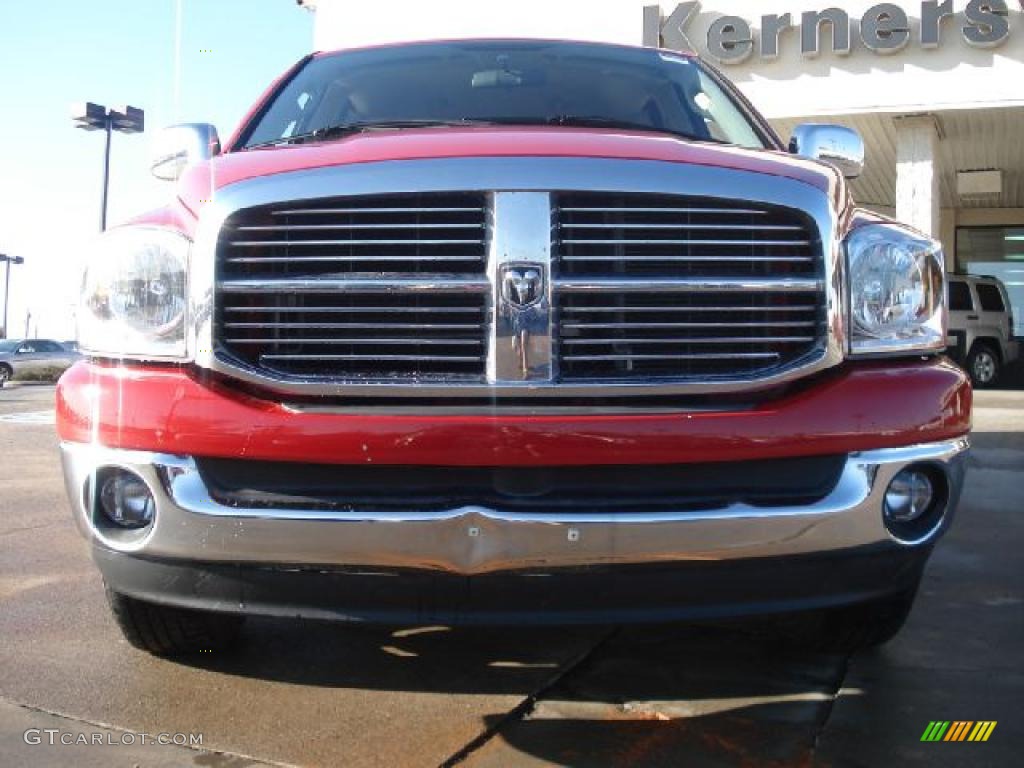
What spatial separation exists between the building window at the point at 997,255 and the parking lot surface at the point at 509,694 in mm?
19823

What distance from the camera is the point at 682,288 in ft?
7.89

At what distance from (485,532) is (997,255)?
891 inches

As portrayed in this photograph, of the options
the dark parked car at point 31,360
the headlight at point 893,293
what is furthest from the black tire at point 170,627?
the dark parked car at point 31,360

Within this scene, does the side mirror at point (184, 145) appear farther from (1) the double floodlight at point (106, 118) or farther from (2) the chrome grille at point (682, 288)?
(1) the double floodlight at point (106, 118)

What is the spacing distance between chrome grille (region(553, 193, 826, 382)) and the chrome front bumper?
0.35 meters

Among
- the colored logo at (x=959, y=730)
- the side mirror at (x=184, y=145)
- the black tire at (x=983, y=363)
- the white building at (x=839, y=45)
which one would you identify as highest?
the white building at (x=839, y=45)

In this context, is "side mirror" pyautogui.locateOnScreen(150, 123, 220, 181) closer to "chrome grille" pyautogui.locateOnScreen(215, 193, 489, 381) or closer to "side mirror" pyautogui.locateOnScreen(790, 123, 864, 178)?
"chrome grille" pyautogui.locateOnScreen(215, 193, 489, 381)

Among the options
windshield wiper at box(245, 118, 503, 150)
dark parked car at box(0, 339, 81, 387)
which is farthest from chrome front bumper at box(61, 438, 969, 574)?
dark parked car at box(0, 339, 81, 387)

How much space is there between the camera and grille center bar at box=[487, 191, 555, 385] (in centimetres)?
232

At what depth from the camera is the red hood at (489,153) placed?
2.46 metres

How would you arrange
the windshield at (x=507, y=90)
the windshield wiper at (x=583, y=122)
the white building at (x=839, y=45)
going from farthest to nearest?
the white building at (x=839, y=45) → the windshield at (x=507, y=90) → the windshield wiper at (x=583, y=122)

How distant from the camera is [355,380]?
2.35m

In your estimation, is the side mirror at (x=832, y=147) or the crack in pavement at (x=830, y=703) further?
the side mirror at (x=832, y=147)

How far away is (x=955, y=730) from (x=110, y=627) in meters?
2.61
